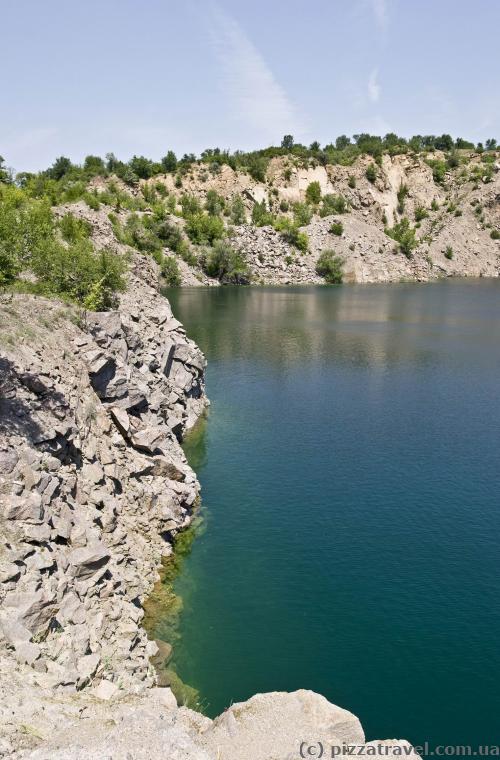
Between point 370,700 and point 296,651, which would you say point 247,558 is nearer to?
point 296,651

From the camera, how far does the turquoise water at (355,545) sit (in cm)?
2317

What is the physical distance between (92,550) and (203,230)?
129448mm

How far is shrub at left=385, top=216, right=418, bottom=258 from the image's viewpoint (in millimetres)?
170000

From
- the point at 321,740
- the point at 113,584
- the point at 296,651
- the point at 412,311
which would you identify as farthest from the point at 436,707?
the point at 412,311

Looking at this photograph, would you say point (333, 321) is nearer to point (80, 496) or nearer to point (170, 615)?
point (80, 496)

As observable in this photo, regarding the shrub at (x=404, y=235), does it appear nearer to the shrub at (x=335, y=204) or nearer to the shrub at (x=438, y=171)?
the shrub at (x=335, y=204)

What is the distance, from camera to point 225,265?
14175 cm

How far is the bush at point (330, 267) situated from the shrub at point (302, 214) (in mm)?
13849

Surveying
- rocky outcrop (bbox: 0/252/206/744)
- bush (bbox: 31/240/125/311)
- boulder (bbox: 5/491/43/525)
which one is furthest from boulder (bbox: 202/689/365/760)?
bush (bbox: 31/240/125/311)

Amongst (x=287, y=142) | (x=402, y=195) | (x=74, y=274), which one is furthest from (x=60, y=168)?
(x=74, y=274)

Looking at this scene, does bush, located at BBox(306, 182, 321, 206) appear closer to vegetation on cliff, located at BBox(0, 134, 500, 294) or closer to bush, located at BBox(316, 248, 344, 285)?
vegetation on cliff, located at BBox(0, 134, 500, 294)

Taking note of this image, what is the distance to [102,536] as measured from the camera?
91.6 ft

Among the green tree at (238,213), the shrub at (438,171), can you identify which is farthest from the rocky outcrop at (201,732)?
the shrub at (438,171)

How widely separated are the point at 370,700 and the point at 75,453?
17422 millimetres
